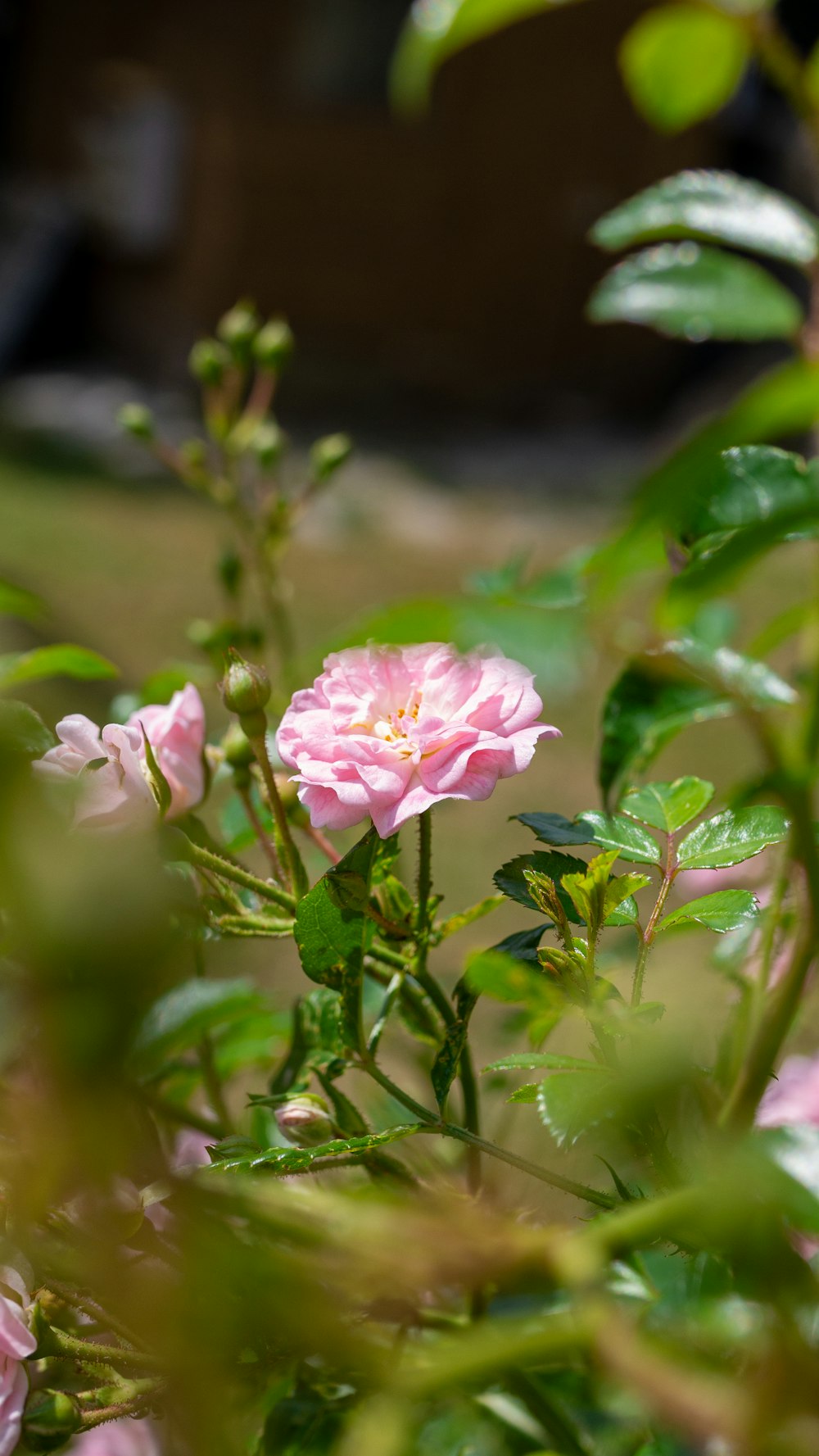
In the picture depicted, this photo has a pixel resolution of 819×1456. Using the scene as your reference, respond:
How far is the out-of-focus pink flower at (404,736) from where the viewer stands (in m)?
0.44

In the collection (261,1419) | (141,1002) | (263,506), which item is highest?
(141,1002)

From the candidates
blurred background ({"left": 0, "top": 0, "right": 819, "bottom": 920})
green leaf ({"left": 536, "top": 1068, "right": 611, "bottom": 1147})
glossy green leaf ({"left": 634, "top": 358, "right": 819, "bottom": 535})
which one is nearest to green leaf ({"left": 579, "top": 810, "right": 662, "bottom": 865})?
green leaf ({"left": 536, "top": 1068, "right": 611, "bottom": 1147})

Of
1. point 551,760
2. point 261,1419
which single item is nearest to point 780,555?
point 551,760

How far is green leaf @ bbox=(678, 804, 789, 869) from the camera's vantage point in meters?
0.46

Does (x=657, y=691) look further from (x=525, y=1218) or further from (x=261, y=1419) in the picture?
(x=261, y=1419)

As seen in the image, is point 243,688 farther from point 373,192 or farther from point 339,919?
point 373,192

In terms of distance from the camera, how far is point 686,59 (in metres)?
0.35

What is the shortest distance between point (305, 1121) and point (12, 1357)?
0.40 ft

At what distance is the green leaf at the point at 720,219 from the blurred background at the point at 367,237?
16.0 ft

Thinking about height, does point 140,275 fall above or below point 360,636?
below

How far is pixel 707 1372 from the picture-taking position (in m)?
0.26

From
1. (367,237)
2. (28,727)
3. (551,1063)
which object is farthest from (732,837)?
(367,237)

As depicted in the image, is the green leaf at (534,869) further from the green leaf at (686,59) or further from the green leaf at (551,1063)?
the green leaf at (686,59)

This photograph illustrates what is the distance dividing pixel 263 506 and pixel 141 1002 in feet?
2.65
